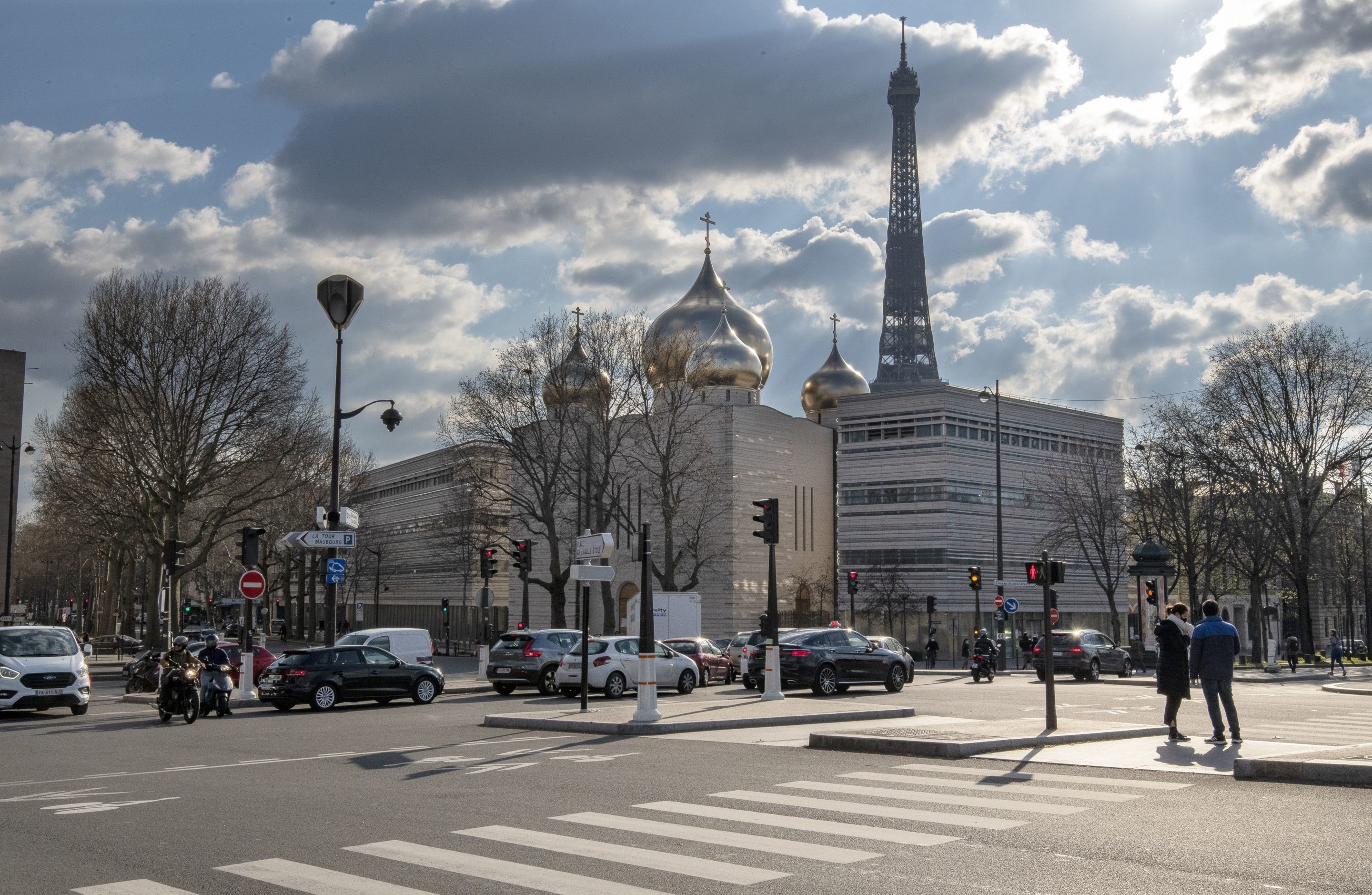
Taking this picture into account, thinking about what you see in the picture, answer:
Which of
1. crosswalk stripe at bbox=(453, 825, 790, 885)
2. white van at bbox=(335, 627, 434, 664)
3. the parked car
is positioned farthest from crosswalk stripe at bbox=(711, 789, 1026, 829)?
white van at bbox=(335, 627, 434, 664)

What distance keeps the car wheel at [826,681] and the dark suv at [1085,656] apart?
1027 centimetres

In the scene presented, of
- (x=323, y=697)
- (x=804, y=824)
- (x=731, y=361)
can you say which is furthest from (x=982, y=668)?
(x=731, y=361)

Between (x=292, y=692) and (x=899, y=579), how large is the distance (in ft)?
160

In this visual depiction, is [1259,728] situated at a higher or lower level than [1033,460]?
lower

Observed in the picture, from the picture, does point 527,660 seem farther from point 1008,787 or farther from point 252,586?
point 1008,787

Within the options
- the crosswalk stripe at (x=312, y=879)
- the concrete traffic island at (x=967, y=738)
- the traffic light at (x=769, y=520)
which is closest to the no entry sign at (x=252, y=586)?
the traffic light at (x=769, y=520)

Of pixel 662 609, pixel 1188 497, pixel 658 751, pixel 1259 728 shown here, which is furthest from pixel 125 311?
pixel 1188 497

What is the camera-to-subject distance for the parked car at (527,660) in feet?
97.3

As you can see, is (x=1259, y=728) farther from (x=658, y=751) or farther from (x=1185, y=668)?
(x=658, y=751)

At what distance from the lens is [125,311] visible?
149 ft

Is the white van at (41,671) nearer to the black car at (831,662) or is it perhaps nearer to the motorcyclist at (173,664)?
the motorcyclist at (173,664)

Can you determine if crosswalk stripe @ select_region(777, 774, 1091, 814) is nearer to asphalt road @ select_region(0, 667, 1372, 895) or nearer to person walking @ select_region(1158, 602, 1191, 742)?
asphalt road @ select_region(0, 667, 1372, 895)

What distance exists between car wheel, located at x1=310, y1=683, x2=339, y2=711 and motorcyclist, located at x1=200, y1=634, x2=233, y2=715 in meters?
1.68

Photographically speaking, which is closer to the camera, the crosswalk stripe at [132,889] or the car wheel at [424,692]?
the crosswalk stripe at [132,889]
